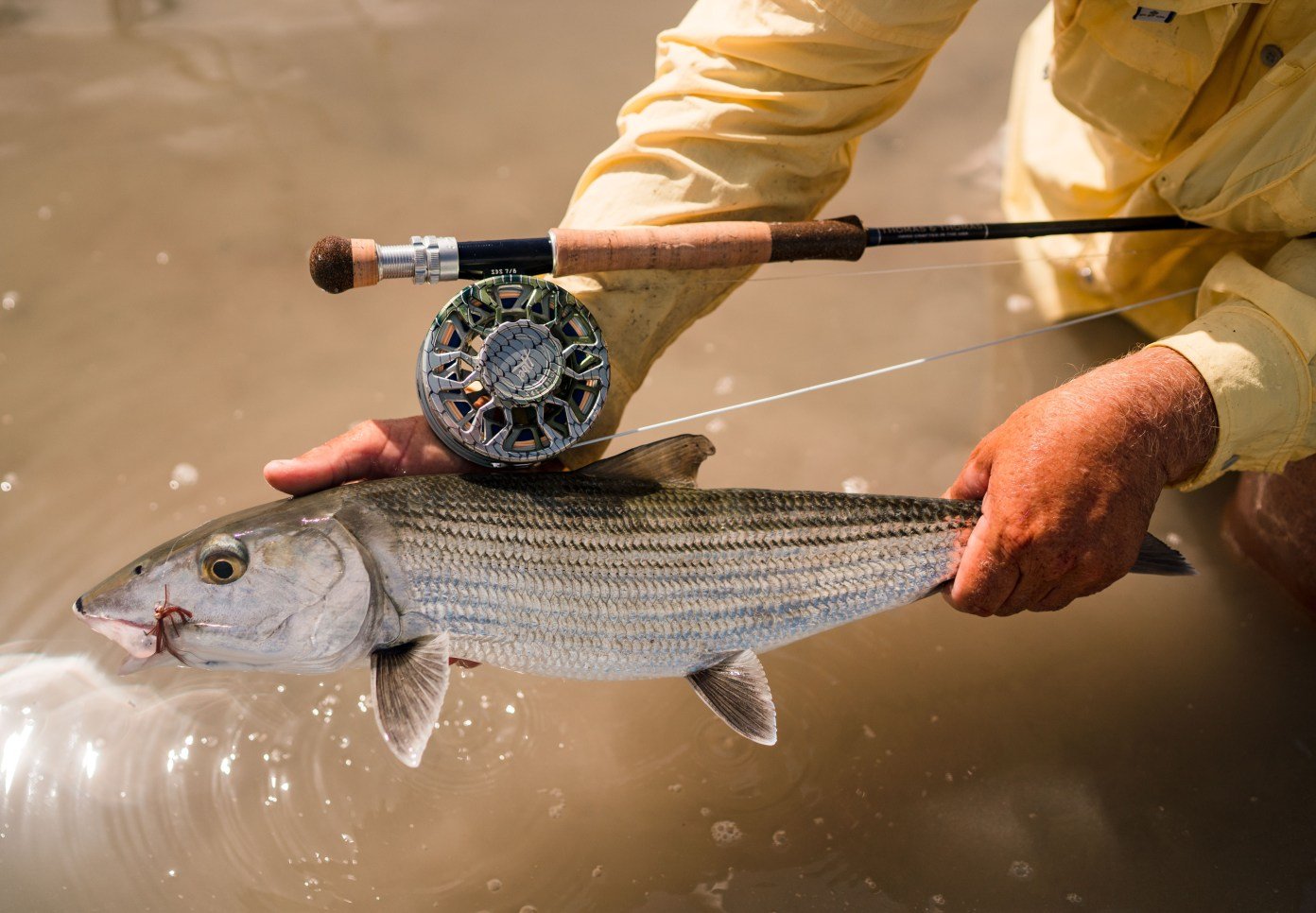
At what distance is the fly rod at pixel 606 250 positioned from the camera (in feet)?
8.44

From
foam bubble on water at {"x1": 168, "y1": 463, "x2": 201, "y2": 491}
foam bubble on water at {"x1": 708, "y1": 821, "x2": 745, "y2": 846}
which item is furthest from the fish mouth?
foam bubble on water at {"x1": 708, "y1": 821, "x2": 745, "y2": 846}

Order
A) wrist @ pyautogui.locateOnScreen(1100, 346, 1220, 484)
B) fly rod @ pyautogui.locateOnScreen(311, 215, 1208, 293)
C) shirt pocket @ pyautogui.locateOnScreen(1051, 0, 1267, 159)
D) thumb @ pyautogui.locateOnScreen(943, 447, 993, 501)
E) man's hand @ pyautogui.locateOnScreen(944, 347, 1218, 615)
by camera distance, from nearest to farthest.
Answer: fly rod @ pyautogui.locateOnScreen(311, 215, 1208, 293), man's hand @ pyautogui.locateOnScreen(944, 347, 1218, 615), wrist @ pyautogui.locateOnScreen(1100, 346, 1220, 484), thumb @ pyautogui.locateOnScreen(943, 447, 993, 501), shirt pocket @ pyautogui.locateOnScreen(1051, 0, 1267, 159)

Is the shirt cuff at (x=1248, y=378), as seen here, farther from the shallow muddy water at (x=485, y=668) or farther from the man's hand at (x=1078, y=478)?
the shallow muddy water at (x=485, y=668)

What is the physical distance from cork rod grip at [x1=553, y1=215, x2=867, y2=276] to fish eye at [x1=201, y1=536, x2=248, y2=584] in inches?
40.6

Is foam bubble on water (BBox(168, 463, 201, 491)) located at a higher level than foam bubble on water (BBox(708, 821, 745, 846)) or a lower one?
higher

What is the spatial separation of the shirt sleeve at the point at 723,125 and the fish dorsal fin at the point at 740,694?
0.75 meters

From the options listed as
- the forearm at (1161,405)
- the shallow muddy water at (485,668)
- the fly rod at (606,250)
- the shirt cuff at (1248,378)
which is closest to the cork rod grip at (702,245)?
the fly rod at (606,250)

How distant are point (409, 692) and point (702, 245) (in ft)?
4.50

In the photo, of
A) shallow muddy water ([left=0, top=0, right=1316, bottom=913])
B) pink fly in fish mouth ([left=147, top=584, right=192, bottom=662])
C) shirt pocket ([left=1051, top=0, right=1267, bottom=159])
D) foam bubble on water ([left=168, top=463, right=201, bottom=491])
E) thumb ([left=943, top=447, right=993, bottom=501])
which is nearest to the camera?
pink fly in fish mouth ([left=147, top=584, right=192, bottom=662])

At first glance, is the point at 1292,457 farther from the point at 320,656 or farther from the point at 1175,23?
the point at 320,656

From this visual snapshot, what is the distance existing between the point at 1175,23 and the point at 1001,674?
2.12 metres

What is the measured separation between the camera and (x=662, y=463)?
2889 millimetres

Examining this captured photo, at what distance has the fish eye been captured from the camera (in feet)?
8.12

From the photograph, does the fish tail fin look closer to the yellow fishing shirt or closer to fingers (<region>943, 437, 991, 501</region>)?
the yellow fishing shirt
